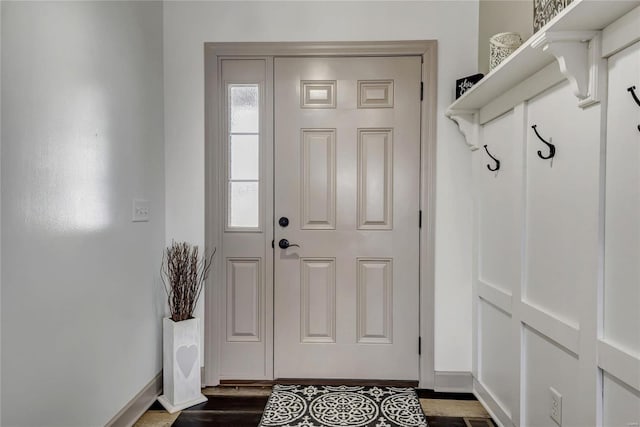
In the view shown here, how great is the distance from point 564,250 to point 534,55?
2.33 feet

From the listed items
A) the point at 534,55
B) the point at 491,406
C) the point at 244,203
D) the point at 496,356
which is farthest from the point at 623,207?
the point at 244,203

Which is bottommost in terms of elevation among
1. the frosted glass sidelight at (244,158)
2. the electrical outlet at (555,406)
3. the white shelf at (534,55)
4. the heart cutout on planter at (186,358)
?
the heart cutout on planter at (186,358)

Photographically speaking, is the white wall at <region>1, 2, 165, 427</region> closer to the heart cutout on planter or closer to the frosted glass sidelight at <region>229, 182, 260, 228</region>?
the heart cutout on planter

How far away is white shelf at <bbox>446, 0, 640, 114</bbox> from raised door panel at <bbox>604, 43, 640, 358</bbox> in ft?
0.38

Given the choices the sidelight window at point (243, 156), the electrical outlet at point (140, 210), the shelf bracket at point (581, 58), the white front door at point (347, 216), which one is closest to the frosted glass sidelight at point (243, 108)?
the sidelight window at point (243, 156)

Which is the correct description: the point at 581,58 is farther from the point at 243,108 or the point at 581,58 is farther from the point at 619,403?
the point at 243,108

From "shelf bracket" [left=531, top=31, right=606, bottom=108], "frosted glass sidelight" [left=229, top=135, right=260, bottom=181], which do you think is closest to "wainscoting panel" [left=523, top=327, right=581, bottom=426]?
"shelf bracket" [left=531, top=31, right=606, bottom=108]

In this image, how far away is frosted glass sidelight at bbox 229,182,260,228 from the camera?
252 centimetres

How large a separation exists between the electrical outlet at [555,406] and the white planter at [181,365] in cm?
176

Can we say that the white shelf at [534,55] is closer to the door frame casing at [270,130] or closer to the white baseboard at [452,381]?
the door frame casing at [270,130]

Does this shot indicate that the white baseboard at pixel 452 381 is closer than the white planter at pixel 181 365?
No

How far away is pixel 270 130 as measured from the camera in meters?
2.49

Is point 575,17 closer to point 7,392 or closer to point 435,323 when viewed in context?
point 435,323

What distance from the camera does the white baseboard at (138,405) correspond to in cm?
195
